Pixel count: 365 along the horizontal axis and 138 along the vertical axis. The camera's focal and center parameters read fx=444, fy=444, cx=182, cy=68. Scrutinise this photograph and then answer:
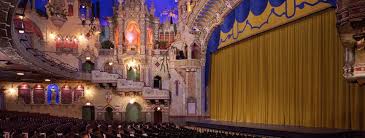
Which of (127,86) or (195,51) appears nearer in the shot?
(195,51)

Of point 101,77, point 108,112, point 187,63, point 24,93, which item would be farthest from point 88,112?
point 187,63

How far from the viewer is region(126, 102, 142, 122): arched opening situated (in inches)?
1479

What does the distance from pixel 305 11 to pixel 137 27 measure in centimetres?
2199

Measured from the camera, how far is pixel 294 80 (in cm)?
1839

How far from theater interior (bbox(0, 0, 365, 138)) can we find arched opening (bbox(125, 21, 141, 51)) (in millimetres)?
83

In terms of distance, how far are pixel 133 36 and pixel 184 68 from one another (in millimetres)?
6741

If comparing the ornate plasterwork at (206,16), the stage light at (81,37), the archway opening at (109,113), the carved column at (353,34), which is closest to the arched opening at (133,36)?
the stage light at (81,37)

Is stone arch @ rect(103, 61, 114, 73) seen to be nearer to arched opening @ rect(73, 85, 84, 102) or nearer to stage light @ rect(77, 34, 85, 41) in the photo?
arched opening @ rect(73, 85, 84, 102)

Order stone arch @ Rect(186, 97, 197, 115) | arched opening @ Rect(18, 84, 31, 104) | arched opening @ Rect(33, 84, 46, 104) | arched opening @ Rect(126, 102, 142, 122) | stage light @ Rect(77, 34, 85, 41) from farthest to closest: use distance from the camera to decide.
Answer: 1. arched opening @ Rect(126, 102, 142, 122)
2. stage light @ Rect(77, 34, 85, 41)
3. arched opening @ Rect(33, 84, 46, 104)
4. arched opening @ Rect(18, 84, 31, 104)
5. stone arch @ Rect(186, 97, 197, 115)

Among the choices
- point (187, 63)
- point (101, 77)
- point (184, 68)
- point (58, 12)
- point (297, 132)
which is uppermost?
point (58, 12)

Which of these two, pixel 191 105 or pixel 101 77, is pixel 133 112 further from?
pixel 191 105

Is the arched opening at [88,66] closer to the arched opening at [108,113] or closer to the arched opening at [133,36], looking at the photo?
the arched opening at [133,36]

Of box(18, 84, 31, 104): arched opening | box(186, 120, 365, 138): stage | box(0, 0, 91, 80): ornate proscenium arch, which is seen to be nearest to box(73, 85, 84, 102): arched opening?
box(18, 84, 31, 104): arched opening

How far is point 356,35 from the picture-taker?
9070 mm
